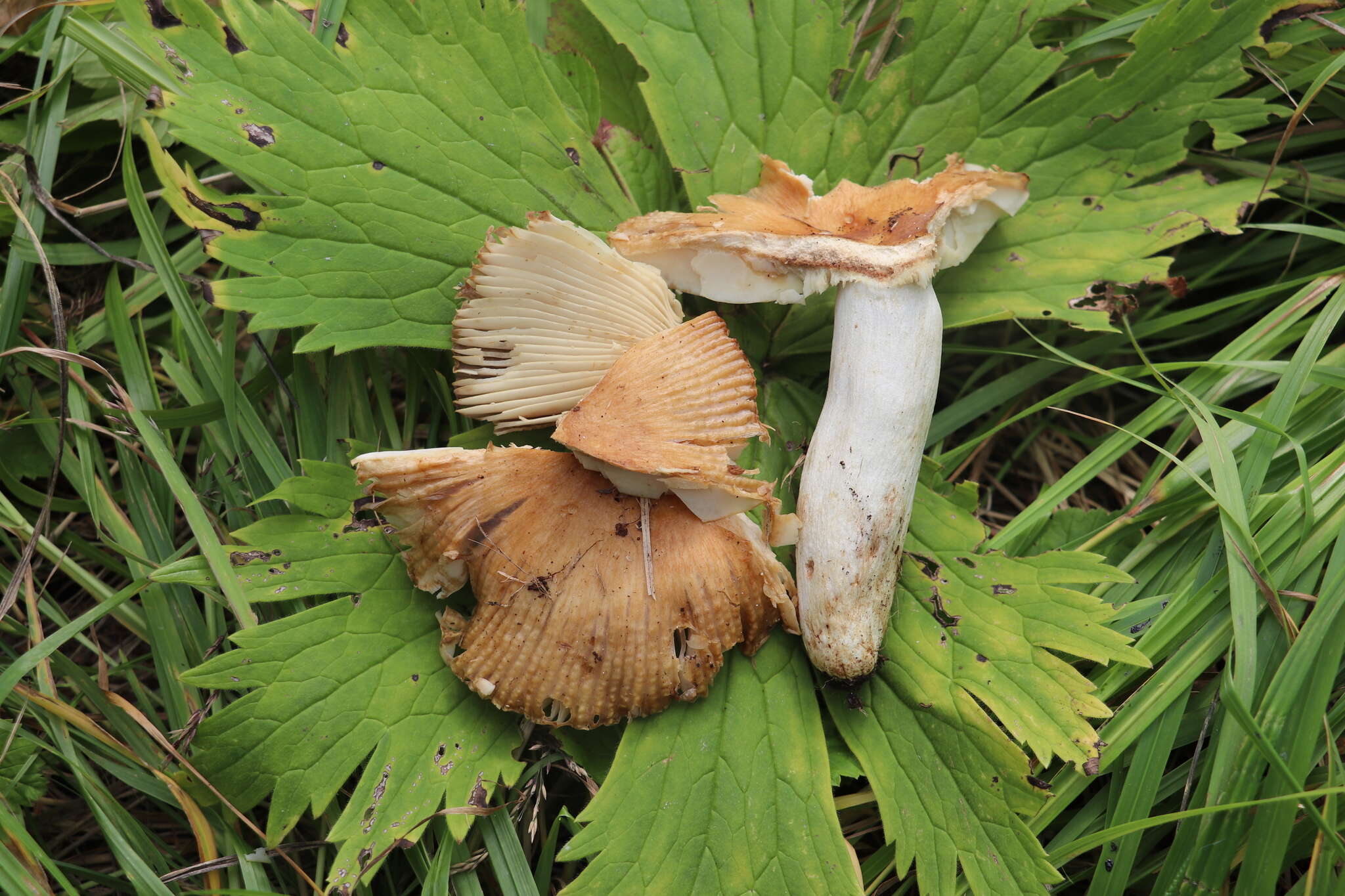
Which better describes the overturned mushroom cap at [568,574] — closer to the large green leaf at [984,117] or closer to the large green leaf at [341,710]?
the large green leaf at [341,710]

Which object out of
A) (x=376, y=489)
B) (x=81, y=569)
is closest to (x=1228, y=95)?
(x=376, y=489)

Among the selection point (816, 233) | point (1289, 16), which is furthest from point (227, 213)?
point (1289, 16)

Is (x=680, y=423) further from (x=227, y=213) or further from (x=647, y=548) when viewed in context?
(x=227, y=213)

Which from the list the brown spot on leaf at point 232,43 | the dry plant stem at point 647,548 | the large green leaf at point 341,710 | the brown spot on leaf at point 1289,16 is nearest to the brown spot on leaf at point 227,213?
the brown spot on leaf at point 232,43

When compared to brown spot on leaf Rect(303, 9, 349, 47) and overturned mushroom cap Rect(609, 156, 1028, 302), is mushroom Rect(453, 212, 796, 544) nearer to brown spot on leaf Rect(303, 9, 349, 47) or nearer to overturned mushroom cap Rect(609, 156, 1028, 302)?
overturned mushroom cap Rect(609, 156, 1028, 302)

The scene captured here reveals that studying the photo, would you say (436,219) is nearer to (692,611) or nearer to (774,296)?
(774,296)

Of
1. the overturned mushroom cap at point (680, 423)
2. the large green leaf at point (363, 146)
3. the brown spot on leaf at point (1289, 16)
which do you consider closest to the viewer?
the overturned mushroom cap at point (680, 423)

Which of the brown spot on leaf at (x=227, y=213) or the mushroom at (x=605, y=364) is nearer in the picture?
the mushroom at (x=605, y=364)
